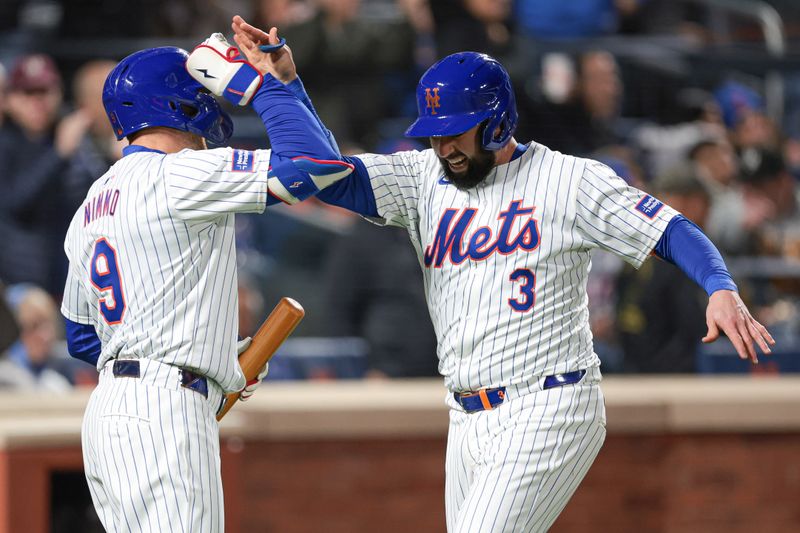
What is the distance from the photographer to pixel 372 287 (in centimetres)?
724

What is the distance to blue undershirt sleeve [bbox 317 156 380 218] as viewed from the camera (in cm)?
380

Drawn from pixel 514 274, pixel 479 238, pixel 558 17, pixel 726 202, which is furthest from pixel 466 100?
pixel 558 17

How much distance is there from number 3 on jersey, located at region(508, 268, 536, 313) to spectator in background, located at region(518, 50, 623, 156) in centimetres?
474

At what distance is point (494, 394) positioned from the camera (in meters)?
3.63

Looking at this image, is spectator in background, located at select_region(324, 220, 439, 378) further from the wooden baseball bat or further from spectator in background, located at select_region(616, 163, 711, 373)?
the wooden baseball bat

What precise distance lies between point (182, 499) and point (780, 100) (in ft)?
24.1

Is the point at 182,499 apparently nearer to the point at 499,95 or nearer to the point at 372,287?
the point at 499,95

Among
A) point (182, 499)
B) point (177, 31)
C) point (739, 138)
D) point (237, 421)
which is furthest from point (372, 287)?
point (182, 499)

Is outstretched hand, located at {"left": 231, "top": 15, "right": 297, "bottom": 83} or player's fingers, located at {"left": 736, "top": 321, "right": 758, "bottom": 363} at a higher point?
outstretched hand, located at {"left": 231, "top": 15, "right": 297, "bottom": 83}

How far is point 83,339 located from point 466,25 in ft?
16.8

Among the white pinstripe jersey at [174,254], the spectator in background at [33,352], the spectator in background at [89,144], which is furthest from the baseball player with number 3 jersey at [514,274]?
the spectator in background at [89,144]

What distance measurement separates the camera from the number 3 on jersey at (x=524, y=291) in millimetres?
3617

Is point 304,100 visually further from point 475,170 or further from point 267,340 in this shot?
point 267,340

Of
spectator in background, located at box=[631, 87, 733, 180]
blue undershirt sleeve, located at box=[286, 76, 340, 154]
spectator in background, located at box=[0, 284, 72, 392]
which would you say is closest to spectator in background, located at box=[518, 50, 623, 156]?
spectator in background, located at box=[631, 87, 733, 180]
